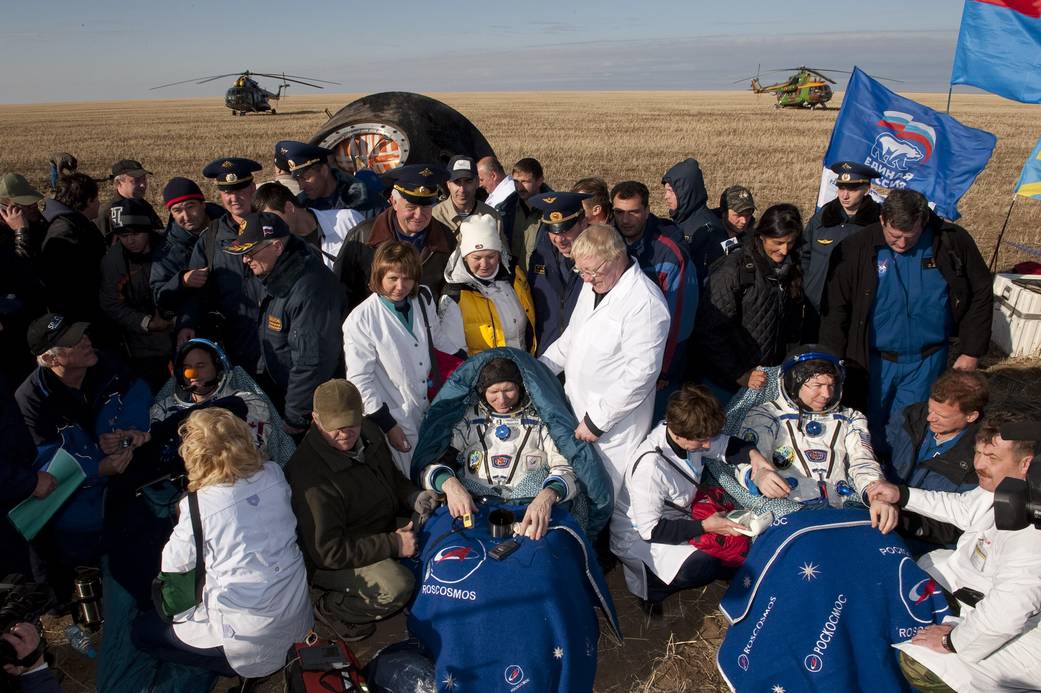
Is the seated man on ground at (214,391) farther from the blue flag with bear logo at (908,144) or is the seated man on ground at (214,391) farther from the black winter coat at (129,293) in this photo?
the blue flag with bear logo at (908,144)

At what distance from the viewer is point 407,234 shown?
5.56 metres

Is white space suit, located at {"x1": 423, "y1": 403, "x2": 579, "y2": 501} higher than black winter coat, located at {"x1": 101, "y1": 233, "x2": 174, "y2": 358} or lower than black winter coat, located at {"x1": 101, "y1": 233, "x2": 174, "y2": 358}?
lower

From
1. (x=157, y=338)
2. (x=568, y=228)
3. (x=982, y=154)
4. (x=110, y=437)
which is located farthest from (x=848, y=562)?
(x=982, y=154)

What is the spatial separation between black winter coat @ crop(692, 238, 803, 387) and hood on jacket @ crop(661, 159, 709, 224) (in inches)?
65.3

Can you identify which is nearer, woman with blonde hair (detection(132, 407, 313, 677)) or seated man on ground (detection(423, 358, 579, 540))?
woman with blonde hair (detection(132, 407, 313, 677))

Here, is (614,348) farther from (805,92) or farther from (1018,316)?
(805,92)

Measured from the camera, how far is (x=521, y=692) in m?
3.48

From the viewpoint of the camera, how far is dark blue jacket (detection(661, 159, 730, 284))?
21.5 feet

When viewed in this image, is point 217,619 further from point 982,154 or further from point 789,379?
point 982,154

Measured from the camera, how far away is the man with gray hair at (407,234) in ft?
17.9

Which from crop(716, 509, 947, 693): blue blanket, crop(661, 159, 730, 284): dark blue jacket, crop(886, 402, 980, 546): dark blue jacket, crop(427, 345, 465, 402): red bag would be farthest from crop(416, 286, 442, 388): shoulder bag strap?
crop(886, 402, 980, 546): dark blue jacket

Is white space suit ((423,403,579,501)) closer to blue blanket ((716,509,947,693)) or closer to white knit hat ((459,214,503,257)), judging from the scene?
white knit hat ((459,214,503,257))

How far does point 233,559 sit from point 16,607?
2.98ft

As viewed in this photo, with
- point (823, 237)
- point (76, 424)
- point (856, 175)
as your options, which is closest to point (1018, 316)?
point (856, 175)
